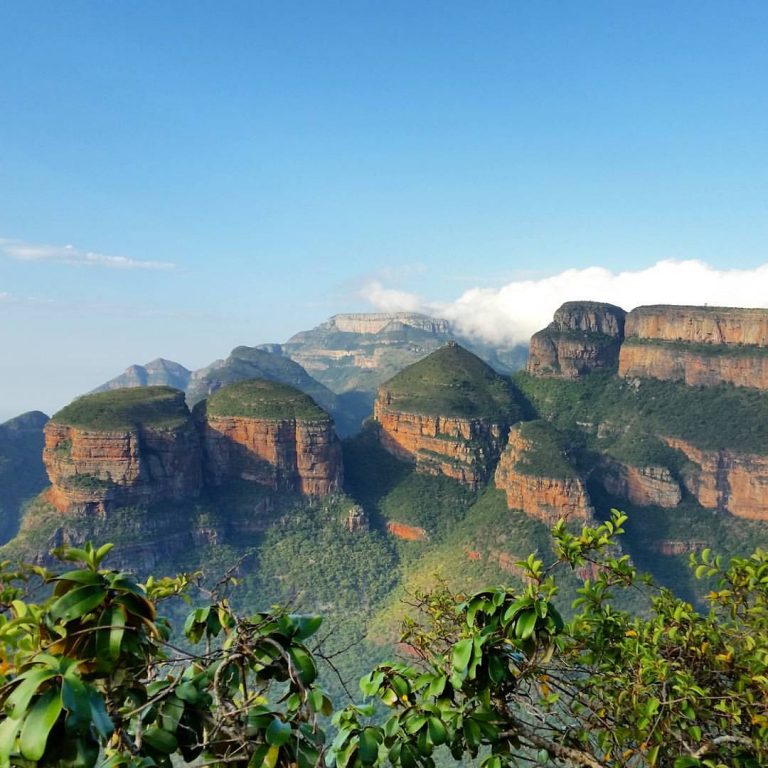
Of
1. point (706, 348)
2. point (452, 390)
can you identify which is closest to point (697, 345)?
point (706, 348)

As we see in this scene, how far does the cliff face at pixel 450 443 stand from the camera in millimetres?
65000

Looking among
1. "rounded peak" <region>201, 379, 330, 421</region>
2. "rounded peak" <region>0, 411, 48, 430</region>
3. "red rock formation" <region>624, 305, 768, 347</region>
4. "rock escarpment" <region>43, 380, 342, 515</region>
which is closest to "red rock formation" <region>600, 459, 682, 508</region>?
"red rock formation" <region>624, 305, 768, 347</region>

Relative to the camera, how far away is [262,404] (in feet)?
203

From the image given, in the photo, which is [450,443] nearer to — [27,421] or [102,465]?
[102,465]

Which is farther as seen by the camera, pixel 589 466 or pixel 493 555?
pixel 589 466

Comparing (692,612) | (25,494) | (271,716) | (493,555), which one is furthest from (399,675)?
(25,494)

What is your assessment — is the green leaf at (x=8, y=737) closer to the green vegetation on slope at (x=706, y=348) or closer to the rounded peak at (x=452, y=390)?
the rounded peak at (x=452, y=390)

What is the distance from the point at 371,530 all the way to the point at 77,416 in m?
32.4

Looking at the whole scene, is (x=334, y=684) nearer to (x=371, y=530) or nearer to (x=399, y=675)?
(x=371, y=530)

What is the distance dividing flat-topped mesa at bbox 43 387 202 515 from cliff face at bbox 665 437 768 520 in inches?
2163

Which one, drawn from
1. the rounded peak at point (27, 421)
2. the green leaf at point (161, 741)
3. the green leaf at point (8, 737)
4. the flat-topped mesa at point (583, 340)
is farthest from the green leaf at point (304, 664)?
the rounded peak at point (27, 421)

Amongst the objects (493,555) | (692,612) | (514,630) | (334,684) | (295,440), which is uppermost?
(514,630)

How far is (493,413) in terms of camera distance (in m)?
68.2

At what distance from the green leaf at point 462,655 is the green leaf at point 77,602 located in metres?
2.84
